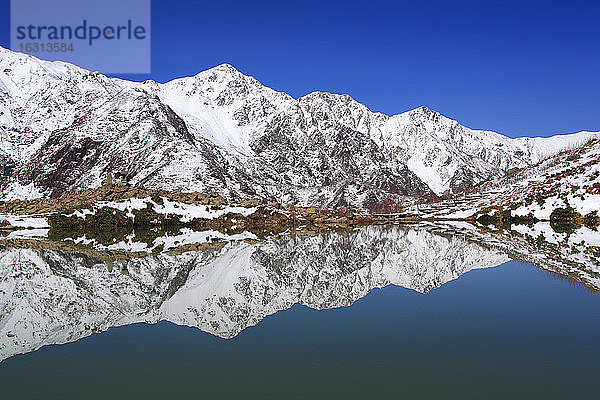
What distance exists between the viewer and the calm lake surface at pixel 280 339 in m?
10.6

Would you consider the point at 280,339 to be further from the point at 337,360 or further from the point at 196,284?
the point at 196,284

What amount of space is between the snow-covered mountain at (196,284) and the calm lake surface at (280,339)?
0.11m

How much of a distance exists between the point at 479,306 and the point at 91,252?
101 ft

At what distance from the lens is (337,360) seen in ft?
40.0

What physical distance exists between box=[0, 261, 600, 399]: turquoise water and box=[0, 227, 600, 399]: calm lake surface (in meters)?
0.05

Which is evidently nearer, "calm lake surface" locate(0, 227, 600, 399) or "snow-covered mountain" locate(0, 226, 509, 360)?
"calm lake surface" locate(0, 227, 600, 399)

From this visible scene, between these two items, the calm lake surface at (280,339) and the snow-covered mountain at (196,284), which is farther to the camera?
the snow-covered mountain at (196,284)

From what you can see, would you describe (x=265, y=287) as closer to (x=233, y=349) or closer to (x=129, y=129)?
(x=233, y=349)

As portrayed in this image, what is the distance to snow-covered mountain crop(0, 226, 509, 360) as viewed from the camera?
55.5 feet

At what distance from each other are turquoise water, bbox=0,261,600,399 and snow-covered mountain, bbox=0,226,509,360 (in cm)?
151

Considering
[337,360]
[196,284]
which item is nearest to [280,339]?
[337,360]

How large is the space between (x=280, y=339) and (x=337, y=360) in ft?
8.62

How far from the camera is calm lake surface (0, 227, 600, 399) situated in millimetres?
10602

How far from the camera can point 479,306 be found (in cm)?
1819
